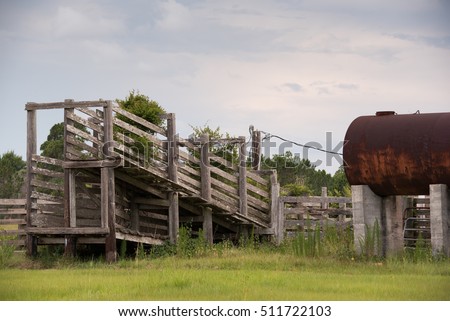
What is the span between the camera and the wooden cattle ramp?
81.9ft

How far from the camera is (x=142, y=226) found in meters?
28.0

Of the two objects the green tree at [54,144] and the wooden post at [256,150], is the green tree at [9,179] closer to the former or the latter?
the green tree at [54,144]

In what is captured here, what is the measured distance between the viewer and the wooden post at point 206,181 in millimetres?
27969

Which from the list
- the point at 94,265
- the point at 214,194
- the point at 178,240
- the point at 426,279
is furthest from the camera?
the point at 214,194

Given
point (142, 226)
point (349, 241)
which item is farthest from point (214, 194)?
point (349, 241)

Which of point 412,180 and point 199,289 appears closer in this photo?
point 199,289

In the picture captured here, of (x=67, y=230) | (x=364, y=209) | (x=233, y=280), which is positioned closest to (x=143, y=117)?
(x=67, y=230)

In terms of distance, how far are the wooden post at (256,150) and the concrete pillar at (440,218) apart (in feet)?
32.4

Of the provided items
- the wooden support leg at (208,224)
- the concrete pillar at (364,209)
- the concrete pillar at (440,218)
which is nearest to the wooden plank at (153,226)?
the wooden support leg at (208,224)

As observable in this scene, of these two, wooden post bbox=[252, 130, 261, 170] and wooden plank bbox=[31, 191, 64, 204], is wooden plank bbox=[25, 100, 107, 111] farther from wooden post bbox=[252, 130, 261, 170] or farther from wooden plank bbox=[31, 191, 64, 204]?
wooden post bbox=[252, 130, 261, 170]

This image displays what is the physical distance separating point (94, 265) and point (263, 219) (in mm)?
7879

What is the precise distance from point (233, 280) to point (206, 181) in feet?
31.3

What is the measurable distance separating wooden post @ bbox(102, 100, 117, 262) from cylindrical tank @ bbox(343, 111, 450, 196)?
228 inches

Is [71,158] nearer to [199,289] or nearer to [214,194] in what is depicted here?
[214,194]
